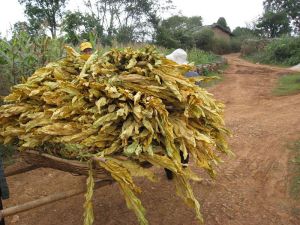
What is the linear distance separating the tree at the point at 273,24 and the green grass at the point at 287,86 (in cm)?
1741

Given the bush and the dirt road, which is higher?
the bush

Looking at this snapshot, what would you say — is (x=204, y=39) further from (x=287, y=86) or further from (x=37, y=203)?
(x=37, y=203)

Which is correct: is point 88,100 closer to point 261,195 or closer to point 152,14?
point 261,195

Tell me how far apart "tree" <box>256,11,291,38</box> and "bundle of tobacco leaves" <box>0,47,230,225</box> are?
90.6 feet

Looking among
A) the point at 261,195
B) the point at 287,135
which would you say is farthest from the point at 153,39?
the point at 261,195

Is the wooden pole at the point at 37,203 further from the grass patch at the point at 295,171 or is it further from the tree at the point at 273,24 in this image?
the tree at the point at 273,24

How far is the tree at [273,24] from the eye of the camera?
27130mm

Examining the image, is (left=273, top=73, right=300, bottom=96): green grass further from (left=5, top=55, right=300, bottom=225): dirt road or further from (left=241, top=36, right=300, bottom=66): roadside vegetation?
(left=241, top=36, right=300, bottom=66): roadside vegetation

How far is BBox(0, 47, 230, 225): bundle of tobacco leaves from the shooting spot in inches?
75.9

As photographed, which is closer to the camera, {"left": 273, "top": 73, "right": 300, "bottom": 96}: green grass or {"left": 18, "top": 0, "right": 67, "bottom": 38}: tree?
{"left": 273, "top": 73, "right": 300, "bottom": 96}: green grass

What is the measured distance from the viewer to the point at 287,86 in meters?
10.0

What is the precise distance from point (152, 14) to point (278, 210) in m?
22.2

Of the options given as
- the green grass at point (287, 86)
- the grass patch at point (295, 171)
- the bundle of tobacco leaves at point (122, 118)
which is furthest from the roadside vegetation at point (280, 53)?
the bundle of tobacco leaves at point (122, 118)

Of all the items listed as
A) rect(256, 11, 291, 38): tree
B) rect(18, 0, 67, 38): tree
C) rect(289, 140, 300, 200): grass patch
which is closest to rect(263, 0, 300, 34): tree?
rect(256, 11, 291, 38): tree
